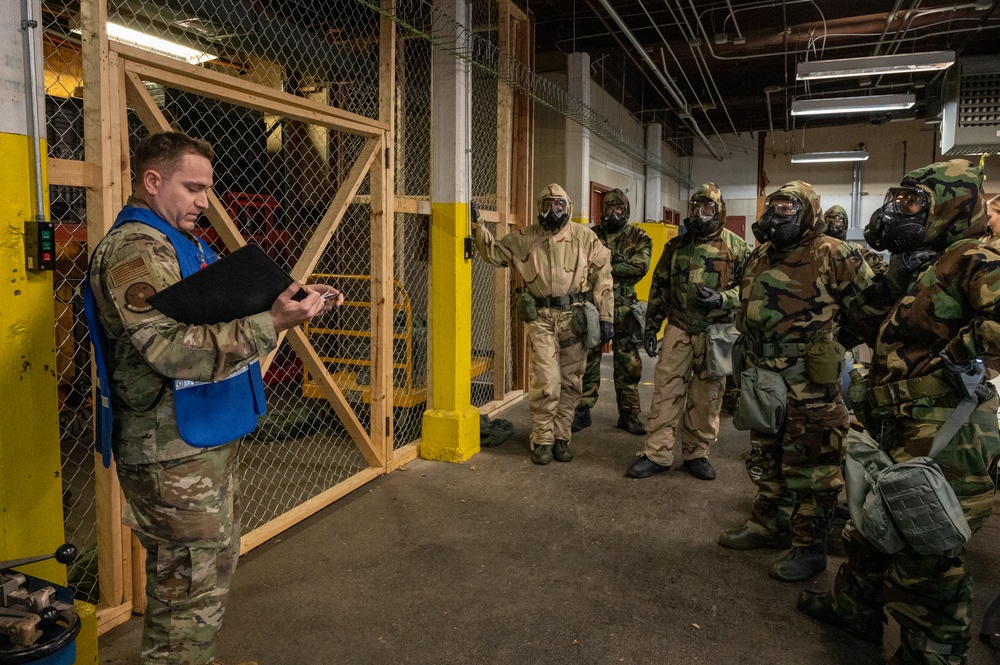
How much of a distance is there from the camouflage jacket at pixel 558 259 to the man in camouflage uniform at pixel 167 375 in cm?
275

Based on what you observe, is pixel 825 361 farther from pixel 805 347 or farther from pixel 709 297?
pixel 709 297

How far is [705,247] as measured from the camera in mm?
4180

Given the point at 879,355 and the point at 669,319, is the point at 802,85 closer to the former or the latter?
the point at 669,319

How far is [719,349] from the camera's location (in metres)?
3.95

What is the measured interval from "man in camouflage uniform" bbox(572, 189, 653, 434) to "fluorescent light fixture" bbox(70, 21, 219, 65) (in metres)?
3.47

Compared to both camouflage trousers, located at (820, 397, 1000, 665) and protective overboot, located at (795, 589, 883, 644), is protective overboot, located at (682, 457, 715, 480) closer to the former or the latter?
protective overboot, located at (795, 589, 883, 644)

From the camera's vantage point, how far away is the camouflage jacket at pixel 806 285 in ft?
9.39

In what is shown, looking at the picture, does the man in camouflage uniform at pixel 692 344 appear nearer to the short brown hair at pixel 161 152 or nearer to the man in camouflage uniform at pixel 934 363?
the man in camouflage uniform at pixel 934 363

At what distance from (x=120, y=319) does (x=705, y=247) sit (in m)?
3.45

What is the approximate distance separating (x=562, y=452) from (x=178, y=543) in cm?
309

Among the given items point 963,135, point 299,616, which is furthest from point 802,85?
point 299,616

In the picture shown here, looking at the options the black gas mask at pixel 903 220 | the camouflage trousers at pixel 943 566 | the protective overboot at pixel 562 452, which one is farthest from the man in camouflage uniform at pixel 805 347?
the protective overboot at pixel 562 452

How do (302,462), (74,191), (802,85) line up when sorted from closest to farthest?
(302,462)
(74,191)
(802,85)

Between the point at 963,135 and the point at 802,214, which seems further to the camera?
the point at 963,135
